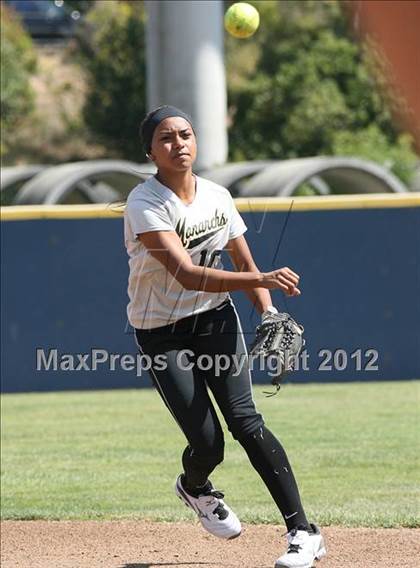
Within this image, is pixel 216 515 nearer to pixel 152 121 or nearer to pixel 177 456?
pixel 152 121

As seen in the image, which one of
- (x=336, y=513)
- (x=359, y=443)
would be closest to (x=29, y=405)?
(x=359, y=443)

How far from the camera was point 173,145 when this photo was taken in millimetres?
4770

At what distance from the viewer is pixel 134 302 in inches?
193

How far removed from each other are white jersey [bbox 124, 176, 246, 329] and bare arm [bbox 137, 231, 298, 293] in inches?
3.0

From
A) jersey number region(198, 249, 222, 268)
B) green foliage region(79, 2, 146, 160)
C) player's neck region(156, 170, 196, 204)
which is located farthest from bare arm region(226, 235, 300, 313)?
green foliage region(79, 2, 146, 160)

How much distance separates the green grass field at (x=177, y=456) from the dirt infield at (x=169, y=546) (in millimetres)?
272

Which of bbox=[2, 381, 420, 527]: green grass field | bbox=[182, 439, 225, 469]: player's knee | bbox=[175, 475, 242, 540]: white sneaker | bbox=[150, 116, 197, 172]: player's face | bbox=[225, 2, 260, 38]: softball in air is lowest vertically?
bbox=[2, 381, 420, 527]: green grass field

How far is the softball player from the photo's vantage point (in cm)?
477

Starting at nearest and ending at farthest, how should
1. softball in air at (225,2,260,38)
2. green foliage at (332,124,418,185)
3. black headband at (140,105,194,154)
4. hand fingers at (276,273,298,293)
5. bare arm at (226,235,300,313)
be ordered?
hand fingers at (276,273,298,293), black headband at (140,105,194,154), bare arm at (226,235,300,313), softball in air at (225,2,260,38), green foliage at (332,124,418,185)

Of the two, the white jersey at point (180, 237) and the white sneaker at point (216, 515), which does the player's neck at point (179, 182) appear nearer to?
the white jersey at point (180, 237)

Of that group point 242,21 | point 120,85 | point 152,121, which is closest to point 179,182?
point 152,121

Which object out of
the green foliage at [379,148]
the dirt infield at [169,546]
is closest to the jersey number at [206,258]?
the dirt infield at [169,546]

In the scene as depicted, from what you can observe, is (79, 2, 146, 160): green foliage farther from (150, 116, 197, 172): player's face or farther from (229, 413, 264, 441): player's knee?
(229, 413, 264, 441): player's knee

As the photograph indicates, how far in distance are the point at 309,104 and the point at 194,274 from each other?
28.3 meters
